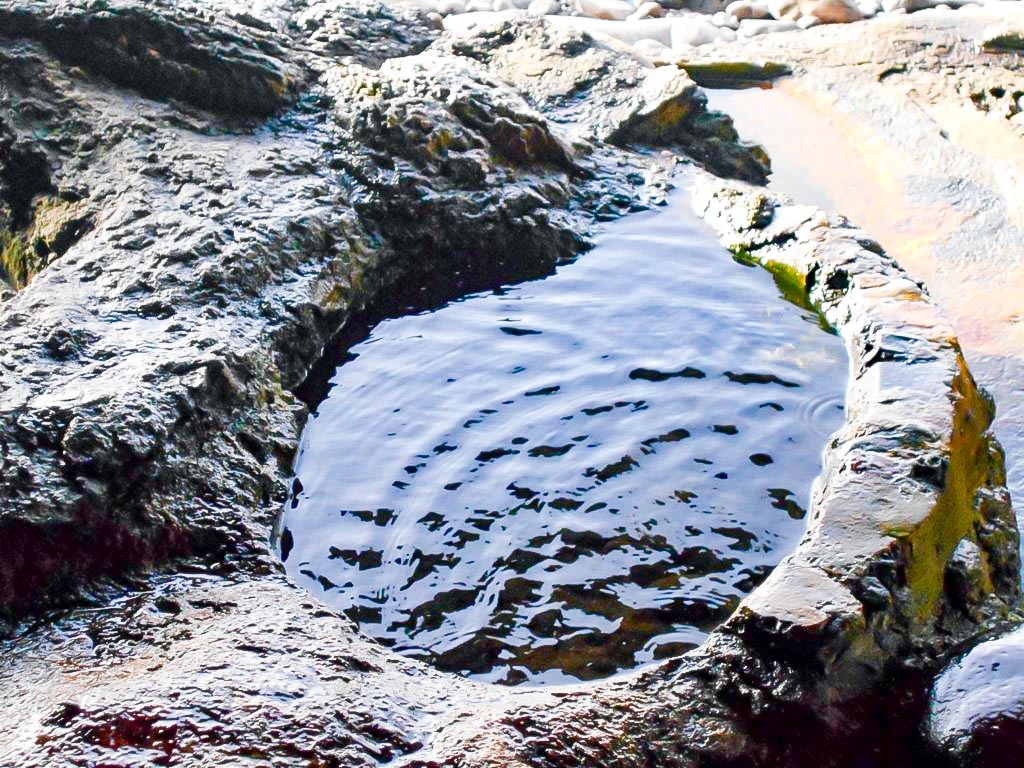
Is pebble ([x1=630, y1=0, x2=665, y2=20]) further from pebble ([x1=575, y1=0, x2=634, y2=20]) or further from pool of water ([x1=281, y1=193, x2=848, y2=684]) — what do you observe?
pool of water ([x1=281, y1=193, x2=848, y2=684])

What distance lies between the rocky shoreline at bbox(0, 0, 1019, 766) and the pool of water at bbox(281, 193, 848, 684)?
18cm

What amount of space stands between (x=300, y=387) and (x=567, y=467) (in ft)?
3.53

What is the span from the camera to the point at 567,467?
3.34 metres

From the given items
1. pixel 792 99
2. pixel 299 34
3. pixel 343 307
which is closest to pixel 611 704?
pixel 343 307

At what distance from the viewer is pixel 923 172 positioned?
5.70 meters

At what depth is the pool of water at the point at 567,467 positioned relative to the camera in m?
2.80

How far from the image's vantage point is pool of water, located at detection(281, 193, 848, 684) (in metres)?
2.80

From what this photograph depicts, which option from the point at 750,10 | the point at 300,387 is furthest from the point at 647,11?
the point at 300,387

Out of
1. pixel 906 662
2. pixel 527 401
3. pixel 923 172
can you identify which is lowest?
pixel 906 662

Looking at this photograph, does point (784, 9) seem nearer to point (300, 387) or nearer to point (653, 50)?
point (653, 50)

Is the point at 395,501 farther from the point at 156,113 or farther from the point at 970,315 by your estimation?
the point at 970,315

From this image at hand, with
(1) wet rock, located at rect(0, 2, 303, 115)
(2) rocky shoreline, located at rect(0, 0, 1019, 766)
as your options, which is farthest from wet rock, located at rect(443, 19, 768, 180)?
(1) wet rock, located at rect(0, 2, 303, 115)

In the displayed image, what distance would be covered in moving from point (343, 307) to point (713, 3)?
6.03 metres

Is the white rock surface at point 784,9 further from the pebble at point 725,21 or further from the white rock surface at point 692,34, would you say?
the white rock surface at point 692,34
